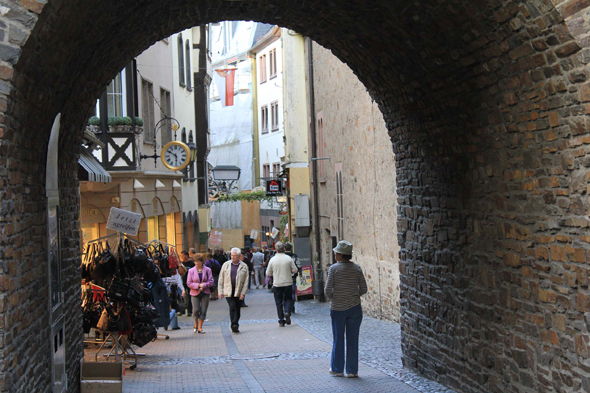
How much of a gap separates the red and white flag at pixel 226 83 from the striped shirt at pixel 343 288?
85.3 feet

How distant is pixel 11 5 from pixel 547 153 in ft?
12.7

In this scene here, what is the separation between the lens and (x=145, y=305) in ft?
33.9

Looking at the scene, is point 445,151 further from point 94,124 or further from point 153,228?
point 153,228

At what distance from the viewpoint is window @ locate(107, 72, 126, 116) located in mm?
16062

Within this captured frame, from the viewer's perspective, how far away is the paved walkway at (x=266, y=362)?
8.41 m

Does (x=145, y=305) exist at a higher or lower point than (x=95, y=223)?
lower

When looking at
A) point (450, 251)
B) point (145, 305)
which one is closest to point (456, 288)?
point (450, 251)

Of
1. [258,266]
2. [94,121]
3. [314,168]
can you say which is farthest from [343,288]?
[258,266]

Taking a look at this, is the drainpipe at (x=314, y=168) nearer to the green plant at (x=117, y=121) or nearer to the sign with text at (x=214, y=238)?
the green plant at (x=117, y=121)

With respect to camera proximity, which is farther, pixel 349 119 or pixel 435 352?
pixel 349 119

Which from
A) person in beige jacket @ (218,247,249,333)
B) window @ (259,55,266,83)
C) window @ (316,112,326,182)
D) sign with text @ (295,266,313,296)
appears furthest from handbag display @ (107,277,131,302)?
window @ (259,55,266,83)

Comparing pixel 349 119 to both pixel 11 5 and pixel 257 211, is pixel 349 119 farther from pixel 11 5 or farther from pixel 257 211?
pixel 257 211

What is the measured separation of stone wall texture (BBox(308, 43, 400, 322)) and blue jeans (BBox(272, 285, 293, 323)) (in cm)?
183

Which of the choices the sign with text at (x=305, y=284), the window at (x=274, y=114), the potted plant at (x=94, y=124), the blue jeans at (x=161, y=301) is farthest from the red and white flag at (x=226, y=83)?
the blue jeans at (x=161, y=301)
